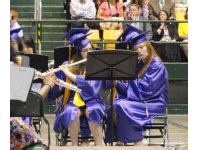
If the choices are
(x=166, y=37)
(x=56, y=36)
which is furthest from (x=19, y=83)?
(x=56, y=36)

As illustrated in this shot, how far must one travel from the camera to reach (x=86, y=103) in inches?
393

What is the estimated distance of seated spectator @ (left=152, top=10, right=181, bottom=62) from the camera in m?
15.9

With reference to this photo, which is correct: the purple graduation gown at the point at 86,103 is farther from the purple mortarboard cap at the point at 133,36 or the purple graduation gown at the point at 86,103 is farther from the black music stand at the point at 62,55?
the purple mortarboard cap at the point at 133,36

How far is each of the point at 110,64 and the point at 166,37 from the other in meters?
7.16

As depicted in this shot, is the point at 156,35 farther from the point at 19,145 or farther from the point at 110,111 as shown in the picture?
the point at 19,145

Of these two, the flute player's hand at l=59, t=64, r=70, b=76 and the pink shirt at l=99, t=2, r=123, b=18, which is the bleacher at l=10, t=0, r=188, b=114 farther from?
the flute player's hand at l=59, t=64, r=70, b=76

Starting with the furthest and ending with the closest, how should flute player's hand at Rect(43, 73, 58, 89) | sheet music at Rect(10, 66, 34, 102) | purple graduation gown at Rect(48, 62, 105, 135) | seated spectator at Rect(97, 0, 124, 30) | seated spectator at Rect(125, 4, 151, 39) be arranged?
seated spectator at Rect(97, 0, 124, 30) < seated spectator at Rect(125, 4, 151, 39) < purple graduation gown at Rect(48, 62, 105, 135) < flute player's hand at Rect(43, 73, 58, 89) < sheet music at Rect(10, 66, 34, 102)

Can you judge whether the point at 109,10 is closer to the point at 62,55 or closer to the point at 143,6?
the point at 143,6

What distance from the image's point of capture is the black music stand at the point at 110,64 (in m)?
8.91

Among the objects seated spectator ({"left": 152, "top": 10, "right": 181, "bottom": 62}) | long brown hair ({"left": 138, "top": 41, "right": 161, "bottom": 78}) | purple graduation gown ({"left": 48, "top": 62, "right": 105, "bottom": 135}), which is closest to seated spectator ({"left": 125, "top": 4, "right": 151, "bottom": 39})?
seated spectator ({"left": 152, "top": 10, "right": 181, "bottom": 62})

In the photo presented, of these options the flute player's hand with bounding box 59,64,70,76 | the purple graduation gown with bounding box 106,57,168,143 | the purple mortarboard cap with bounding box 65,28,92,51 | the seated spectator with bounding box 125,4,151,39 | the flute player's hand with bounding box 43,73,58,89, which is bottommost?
the purple graduation gown with bounding box 106,57,168,143

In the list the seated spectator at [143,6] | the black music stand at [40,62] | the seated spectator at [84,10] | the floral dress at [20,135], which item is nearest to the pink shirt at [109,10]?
the seated spectator at [143,6]
